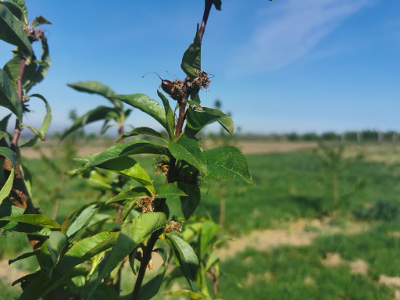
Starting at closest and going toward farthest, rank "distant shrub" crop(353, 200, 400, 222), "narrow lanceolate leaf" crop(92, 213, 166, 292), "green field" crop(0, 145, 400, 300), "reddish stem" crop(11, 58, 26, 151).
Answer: "narrow lanceolate leaf" crop(92, 213, 166, 292) → "reddish stem" crop(11, 58, 26, 151) → "green field" crop(0, 145, 400, 300) → "distant shrub" crop(353, 200, 400, 222)

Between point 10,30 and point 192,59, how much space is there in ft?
2.04

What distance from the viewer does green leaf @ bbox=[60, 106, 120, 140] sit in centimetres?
143

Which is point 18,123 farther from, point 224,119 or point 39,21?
point 224,119

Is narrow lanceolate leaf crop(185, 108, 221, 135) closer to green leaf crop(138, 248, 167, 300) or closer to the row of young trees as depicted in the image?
the row of young trees

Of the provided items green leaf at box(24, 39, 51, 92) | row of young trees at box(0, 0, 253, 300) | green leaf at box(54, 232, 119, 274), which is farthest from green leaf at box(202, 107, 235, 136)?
green leaf at box(24, 39, 51, 92)

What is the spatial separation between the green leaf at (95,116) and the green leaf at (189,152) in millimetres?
853

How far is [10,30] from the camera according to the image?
0.93 m

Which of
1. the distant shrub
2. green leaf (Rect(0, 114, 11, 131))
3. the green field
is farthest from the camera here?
the distant shrub

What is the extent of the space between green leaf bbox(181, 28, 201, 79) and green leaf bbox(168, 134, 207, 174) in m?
0.17

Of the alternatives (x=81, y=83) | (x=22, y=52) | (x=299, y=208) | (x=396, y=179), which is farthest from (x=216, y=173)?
(x=396, y=179)

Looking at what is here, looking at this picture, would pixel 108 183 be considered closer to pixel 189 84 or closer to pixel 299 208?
pixel 189 84

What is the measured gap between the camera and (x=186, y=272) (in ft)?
2.71

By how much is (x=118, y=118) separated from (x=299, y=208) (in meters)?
11.1

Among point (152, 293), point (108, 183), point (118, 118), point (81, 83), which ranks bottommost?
point (152, 293)
